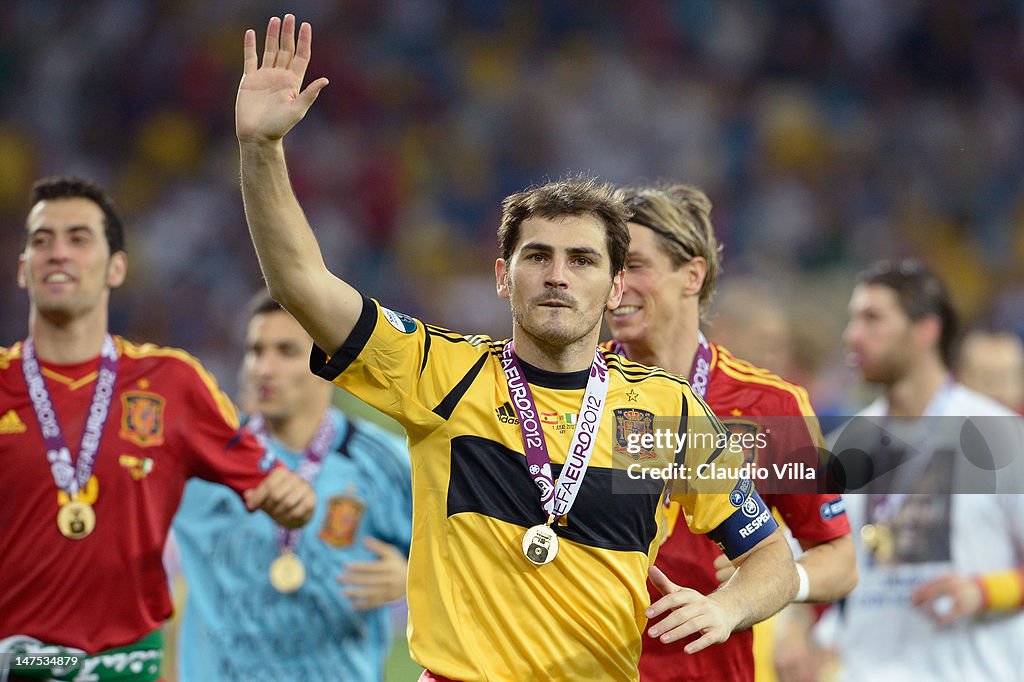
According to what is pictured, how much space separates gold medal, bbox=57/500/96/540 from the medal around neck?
88.8 inches

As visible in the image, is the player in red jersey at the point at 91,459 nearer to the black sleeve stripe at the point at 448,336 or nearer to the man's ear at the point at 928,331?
the black sleeve stripe at the point at 448,336

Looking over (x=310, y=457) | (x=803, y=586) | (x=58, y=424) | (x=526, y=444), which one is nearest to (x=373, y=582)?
(x=310, y=457)

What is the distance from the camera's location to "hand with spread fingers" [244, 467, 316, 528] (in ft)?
17.6

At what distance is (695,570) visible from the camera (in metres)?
4.73

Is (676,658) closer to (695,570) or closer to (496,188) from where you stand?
(695,570)

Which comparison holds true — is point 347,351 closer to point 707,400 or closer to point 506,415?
point 506,415

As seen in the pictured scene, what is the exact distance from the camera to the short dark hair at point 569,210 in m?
4.00

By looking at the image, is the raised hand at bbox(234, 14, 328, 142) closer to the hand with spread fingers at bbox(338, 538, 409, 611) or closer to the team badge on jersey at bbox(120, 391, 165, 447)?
the team badge on jersey at bbox(120, 391, 165, 447)

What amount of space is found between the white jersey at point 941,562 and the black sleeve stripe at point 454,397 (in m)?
3.45

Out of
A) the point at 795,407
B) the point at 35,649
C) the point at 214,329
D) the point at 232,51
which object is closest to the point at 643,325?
the point at 795,407

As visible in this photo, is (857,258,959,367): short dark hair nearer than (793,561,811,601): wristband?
No

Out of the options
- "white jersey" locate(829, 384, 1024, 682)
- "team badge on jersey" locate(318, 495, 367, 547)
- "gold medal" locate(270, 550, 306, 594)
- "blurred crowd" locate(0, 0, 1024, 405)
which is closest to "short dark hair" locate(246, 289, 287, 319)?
"team badge on jersey" locate(318, 495, 367, 547)

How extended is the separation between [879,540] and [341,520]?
276cm

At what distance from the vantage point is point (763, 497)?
4875 mm
